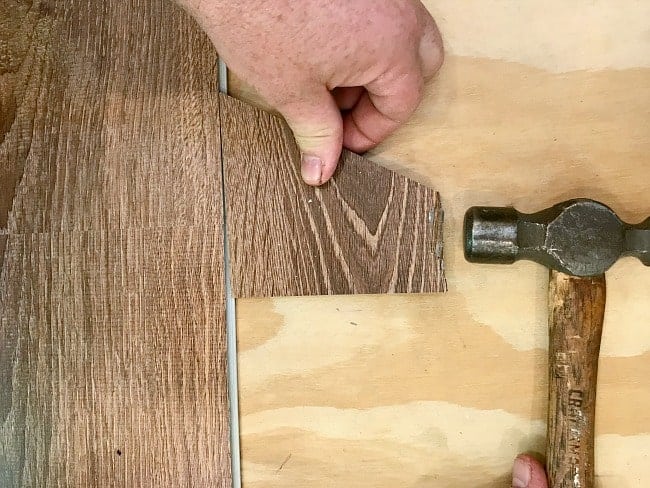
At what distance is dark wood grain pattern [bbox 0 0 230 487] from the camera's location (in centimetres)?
87

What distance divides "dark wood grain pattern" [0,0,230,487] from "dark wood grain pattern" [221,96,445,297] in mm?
36

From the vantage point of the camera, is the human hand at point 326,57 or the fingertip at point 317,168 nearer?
the human hand at point 326,57

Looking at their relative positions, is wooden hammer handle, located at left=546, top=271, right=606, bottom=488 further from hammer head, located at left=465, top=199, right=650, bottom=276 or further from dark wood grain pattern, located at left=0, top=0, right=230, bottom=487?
dark wood grain pattern, located at left=0, top=0, right=230, bottom=487

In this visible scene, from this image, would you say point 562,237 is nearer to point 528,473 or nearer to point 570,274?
point 570,274

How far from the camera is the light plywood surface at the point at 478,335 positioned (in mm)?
912

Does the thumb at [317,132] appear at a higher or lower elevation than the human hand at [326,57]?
lower

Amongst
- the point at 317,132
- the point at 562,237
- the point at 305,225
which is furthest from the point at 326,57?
the point at 562,237

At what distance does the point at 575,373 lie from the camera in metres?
0.85

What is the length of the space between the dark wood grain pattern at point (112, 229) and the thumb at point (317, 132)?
14 cm

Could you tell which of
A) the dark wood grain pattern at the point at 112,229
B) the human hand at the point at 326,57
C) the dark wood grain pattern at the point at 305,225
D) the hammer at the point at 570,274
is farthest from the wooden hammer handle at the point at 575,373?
the dark wood grain pattern at the point at 112,229

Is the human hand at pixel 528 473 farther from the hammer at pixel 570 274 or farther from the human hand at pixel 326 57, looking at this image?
the human hand at pixel 326 57

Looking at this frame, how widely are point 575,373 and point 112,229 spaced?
2.26 feet

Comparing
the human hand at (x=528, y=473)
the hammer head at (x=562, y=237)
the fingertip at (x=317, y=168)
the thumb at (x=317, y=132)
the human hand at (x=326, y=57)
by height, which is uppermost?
the human hand at (x=326, y=57)

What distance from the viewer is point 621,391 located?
2.97 feet
